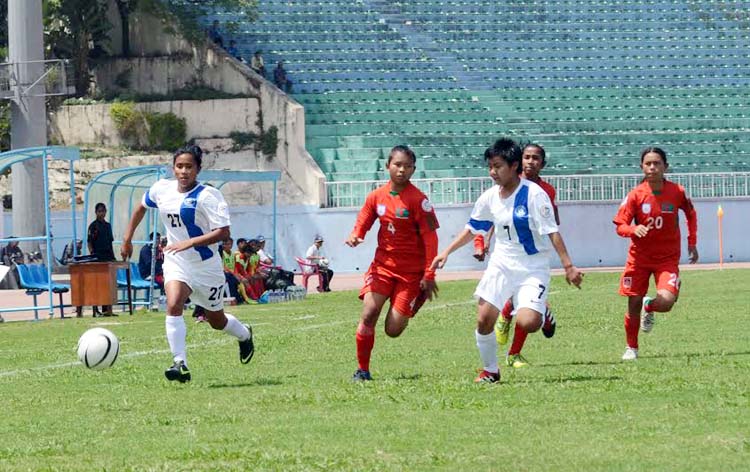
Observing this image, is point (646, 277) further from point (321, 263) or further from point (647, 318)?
point (321, 263)

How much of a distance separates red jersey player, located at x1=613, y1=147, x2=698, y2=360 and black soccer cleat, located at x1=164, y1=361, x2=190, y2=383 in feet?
13.8

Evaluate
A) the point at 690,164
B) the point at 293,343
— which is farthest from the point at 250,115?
the point at 293,343

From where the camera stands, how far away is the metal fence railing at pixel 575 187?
44094mm

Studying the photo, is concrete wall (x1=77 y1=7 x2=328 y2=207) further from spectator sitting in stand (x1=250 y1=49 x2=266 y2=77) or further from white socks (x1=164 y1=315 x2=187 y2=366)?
white socks (x1=164 y1=315 x2=187 y2=366)

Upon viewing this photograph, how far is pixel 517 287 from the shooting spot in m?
12.1

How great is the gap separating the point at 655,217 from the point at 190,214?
4.38m

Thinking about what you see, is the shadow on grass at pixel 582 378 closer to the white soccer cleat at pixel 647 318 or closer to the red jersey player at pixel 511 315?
the red jersey player at pixel 511 315

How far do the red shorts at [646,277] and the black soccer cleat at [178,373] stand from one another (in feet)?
14.2

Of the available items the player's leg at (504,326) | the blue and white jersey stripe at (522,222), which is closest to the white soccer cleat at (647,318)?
the player's leg at (504,326)

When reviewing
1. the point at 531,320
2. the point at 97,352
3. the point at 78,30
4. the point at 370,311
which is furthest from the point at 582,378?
the point at 78,30

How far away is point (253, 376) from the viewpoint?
13523 mm

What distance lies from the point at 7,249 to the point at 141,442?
1234 inches

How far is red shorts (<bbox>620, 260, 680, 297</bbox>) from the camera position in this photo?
14.5 m

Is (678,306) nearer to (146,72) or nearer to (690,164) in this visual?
(690,164)
